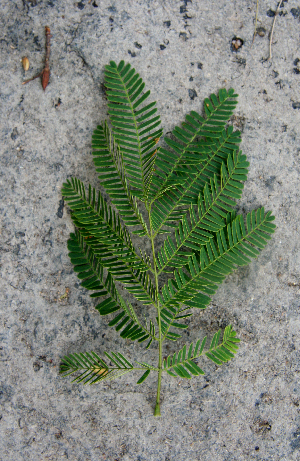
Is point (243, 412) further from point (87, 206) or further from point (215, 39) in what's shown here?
point (215, 39)

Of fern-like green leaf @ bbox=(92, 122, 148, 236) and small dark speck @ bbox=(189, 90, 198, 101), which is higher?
small dark speck @ bbox=(189, 90, 198, 101)

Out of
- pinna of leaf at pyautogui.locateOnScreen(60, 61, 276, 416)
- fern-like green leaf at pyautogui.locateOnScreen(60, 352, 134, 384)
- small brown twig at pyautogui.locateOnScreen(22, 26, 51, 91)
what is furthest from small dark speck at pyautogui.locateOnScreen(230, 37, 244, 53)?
fern-like green leaf at pyautogui.locateOnScreen(60, 352, 134, 384)

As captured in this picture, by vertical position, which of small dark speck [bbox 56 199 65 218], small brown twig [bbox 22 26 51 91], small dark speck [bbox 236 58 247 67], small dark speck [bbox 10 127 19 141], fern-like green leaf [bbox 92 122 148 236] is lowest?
small dark speck [bbox 56 199 65 218]

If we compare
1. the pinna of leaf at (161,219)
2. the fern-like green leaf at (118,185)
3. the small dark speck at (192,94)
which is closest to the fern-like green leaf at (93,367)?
the pinna of leaf at (161,219)

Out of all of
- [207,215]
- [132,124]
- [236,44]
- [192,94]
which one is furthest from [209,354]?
[236,44]

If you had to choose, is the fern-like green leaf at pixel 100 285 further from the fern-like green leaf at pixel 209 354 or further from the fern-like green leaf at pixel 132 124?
the fern-like green leaf at pixel 132 124

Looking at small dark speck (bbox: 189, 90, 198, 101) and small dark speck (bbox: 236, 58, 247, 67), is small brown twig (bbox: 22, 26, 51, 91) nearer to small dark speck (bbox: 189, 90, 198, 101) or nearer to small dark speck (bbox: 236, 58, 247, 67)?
small dark speck (bbox: 189, 90, 198, 101)

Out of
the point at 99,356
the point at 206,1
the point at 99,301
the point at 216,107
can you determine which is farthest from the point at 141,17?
the point at 99,356

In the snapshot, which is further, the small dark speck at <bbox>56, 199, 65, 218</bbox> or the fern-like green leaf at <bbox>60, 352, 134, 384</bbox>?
the small dark speck at <bbox>56, 199, 65, 218</bbox>
